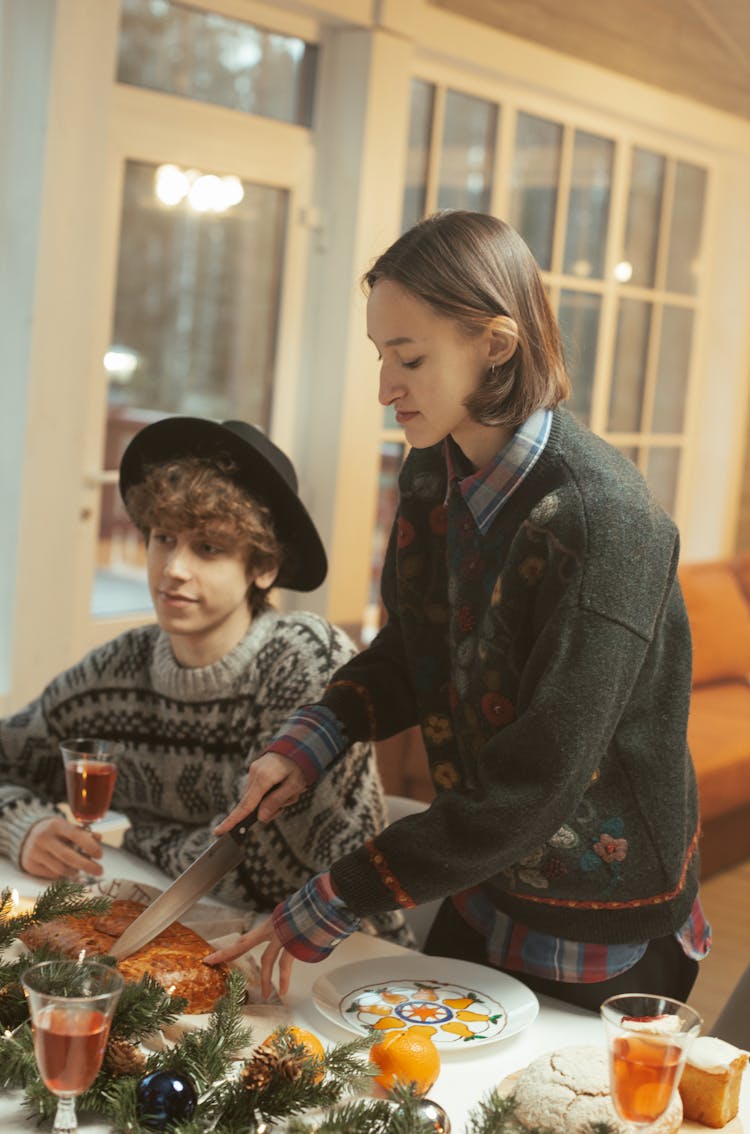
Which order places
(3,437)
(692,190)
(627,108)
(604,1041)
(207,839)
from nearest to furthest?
1. (604,1041)
2. (207,839)
3. (3,437)
4. (627,108)
5. (692,190)

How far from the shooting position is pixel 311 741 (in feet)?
5.18

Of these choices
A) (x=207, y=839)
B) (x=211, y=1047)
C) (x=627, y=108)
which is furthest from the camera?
(x=627, y=108)

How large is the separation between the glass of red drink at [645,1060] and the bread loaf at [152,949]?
1.44 ft

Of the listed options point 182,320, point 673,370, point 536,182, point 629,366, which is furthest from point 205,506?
point 673,370

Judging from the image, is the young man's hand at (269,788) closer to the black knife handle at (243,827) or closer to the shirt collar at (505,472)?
the black knife handle at (243,827)

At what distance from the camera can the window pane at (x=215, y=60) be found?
3746mm

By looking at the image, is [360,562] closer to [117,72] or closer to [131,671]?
[117,72]

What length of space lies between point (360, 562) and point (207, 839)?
2.76m

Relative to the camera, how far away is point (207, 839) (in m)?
1.88

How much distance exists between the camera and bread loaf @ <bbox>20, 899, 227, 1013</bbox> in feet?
4.60

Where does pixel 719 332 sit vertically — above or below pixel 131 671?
above

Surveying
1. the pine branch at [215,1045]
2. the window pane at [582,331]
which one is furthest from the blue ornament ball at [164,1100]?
the window pane at [582,331]

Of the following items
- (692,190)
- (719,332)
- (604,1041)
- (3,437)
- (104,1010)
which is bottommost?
(604,1041)

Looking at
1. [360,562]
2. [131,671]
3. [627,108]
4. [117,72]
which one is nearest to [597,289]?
[627,108]
